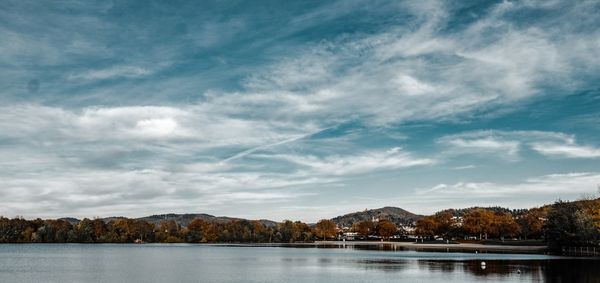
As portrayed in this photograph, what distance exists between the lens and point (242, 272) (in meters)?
75.8

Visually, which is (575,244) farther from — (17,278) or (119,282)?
(17,278)

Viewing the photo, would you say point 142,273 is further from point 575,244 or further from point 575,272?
point 575,244

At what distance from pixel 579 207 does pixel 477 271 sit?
7361cm

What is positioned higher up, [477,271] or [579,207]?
[579,207]

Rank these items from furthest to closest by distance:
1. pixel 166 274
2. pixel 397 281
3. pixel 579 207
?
pixel 579 207
pixel 166 274
pixel 397 281

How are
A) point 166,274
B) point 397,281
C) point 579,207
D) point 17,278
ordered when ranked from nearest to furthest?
point 397,281
point 17,278
point 166,274
point 579,207

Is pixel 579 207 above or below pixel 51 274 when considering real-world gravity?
above

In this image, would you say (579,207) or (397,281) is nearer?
(397,281)

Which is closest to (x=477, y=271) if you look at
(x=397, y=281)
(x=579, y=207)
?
(x=397, y=281)

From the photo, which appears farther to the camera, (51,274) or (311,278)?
(51,274)

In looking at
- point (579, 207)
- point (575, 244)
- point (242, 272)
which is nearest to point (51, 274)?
point (242, 272)

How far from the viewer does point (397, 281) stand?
6234 centimetres

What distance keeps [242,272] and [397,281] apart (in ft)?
75.2

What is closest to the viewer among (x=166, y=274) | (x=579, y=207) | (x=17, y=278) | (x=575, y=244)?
(x=17, y=278)
